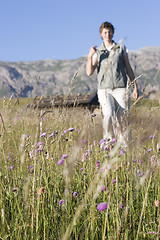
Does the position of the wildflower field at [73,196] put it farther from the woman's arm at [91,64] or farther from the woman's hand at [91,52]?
the woman's arm at [91,64]

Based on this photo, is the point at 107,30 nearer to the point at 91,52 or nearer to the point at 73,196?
the point at 91,52

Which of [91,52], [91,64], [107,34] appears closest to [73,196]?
[91,52]

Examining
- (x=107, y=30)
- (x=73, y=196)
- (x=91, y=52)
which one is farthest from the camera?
(x=107, y=30)

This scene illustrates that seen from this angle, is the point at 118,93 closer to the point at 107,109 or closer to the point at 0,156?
the point at 107,109

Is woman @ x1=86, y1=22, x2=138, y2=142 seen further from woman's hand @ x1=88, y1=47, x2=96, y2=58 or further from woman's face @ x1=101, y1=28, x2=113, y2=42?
woman's hand @ x1=88, y1=47, x2=96, y2=58

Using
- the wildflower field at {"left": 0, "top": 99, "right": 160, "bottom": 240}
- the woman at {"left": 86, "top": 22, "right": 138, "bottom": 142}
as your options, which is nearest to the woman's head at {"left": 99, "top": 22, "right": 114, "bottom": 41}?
the woman at {"left": 86, "top": 22, "right": 138, "bottom": 142}

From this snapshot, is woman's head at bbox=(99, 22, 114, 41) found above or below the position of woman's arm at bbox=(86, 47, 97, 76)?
A: above

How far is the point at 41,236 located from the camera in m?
1.57

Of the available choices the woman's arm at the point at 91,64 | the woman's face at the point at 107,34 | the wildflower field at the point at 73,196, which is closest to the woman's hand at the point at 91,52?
the woman's arm at the point at 91,64

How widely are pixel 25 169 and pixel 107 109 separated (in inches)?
84.8

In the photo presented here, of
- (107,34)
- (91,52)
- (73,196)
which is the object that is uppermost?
(107,34)

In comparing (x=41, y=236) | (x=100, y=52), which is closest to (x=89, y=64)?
(x=100, y=52)

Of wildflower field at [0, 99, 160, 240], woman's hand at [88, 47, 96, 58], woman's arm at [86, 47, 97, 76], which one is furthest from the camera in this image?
woman's arm at [86, 47, 97, 76]

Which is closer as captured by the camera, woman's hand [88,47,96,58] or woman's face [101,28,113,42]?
woman's hand [88,47,96,58]
